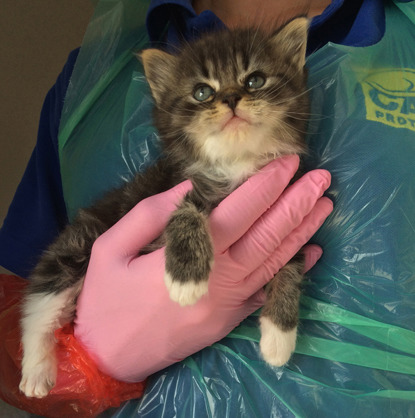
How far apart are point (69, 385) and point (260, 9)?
5.99ft

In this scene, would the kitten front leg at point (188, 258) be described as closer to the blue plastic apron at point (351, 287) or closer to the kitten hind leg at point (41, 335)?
the blue plastic apron at point (351, 287)

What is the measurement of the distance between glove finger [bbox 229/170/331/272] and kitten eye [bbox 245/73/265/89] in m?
0.36

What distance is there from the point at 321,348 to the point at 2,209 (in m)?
2.59

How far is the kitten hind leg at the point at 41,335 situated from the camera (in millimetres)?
1320

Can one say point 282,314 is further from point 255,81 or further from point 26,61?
point 26,61

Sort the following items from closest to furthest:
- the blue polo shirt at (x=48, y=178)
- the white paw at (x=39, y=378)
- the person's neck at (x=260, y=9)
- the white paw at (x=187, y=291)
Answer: the white paw at (x=187, y=291), the white paw at (x=39, y=378), the blue polo shirt at (x=48, y=178), the person's neck at (x=260, y=9)

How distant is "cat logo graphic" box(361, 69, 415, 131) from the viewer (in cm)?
124

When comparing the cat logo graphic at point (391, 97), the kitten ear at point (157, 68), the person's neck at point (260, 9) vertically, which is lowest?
the cat logo graphic at point (391, 97)

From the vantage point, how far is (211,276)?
1.24 m

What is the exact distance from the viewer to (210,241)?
3.86 feet

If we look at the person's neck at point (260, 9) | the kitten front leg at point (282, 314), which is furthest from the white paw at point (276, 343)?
the person's neck at point (260, 9)

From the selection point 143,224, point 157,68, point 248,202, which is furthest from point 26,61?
point 248,202

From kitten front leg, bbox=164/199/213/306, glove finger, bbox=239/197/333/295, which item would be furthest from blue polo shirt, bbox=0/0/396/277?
kitten front leg, bbox=164/199/213/306

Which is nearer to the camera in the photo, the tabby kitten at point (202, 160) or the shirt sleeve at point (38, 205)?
the tabby kitten at point (202, 160)
